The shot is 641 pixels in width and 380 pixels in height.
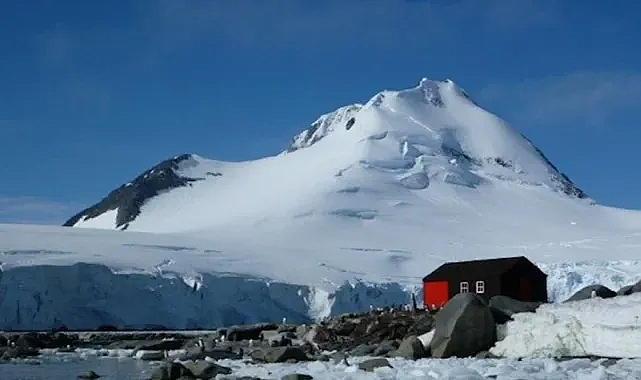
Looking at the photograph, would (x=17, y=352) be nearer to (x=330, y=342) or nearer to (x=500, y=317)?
(x=330, y=342)

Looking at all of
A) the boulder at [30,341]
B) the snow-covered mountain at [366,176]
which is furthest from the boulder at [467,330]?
the snow-covered mountain at [366,176]

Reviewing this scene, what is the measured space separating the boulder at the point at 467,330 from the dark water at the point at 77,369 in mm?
5655

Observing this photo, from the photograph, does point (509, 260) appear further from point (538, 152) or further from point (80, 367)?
point (538, 152)

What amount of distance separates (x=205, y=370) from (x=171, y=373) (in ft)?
2.13

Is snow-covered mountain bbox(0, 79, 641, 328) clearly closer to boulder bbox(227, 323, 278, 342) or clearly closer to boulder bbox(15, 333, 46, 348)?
boulder bbox(15, 333, 46, 348)

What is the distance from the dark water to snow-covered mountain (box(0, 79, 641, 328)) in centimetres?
1707

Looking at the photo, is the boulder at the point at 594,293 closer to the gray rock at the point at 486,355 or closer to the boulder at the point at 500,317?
the boulder at the point at 500,317

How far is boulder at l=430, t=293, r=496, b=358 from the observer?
15477mm

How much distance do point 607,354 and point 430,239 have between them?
5645cm

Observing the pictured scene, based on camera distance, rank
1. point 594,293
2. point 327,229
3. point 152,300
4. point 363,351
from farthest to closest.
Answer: point 327,229, point 152,300, point 594,293, point 363,351

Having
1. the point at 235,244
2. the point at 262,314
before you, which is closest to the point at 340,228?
the point at 235,244

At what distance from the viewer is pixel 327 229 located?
6988 centimetres

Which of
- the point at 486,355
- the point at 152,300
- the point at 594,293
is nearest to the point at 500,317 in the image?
the point at 486,355

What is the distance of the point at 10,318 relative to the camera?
37.8 m
